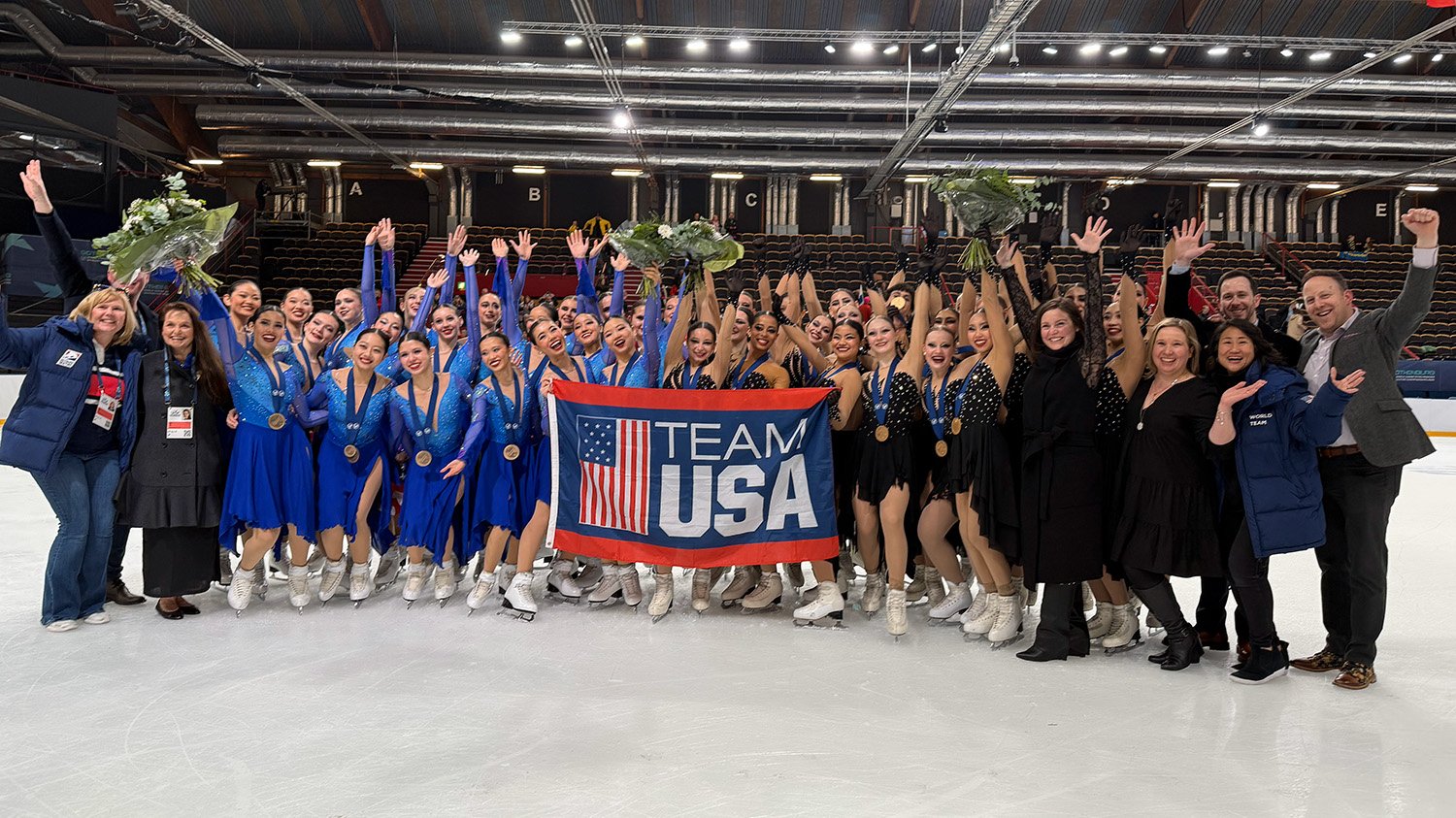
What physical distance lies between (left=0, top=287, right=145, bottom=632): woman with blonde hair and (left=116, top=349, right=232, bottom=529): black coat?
5 cm

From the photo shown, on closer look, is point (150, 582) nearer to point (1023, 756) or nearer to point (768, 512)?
point (768, 512)

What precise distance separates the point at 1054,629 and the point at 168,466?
3898 millimetres

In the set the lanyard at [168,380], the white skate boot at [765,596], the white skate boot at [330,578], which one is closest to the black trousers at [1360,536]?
the white skate boot at [765,596]

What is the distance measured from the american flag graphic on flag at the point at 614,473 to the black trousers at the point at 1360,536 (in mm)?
2860

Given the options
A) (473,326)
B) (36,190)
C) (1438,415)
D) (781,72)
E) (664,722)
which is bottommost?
(664,722)

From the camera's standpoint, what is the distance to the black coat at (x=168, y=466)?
4.26m

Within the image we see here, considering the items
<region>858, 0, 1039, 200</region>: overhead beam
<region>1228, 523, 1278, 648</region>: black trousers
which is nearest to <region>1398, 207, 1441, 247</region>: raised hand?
<region>1228, 523, 1278, 648</region>: black trousers

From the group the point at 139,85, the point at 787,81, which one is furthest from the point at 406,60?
the point at 787,81

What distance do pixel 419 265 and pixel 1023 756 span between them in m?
18.4

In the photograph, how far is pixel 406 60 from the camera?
14.5 metres

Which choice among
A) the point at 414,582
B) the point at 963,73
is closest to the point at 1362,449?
the point at 414,582

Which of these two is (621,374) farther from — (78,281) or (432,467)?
(78,281)

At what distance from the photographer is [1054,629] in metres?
3.97

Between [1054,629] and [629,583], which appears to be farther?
[629,583]
